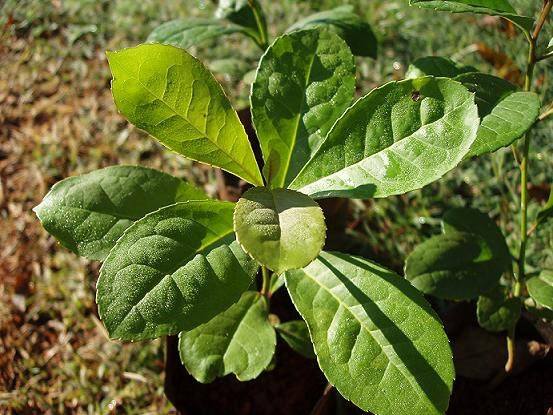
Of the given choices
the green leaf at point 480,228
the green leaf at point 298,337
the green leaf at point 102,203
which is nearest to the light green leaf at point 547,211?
the green leaf at point 480,228

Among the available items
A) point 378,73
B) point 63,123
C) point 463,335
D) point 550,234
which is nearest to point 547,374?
point 463,335

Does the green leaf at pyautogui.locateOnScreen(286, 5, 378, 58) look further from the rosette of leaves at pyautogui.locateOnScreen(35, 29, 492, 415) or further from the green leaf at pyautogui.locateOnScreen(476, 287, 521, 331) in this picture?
the green leaf at pyautogui.locateOnScreen(476, 287, 521, 331)

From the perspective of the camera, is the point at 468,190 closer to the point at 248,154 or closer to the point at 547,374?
the point at 547,374

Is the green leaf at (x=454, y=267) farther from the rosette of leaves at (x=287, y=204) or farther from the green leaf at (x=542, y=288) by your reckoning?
the rosette of leaves at (x=287, y=204)

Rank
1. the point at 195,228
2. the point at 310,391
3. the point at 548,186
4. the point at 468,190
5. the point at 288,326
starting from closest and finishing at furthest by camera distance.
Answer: the point at 195,228, the point at 288,326, the point at 310,391, the point at 548,186, the point at 468,190

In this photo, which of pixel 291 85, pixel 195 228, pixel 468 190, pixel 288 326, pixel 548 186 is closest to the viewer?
pixel 195 228
